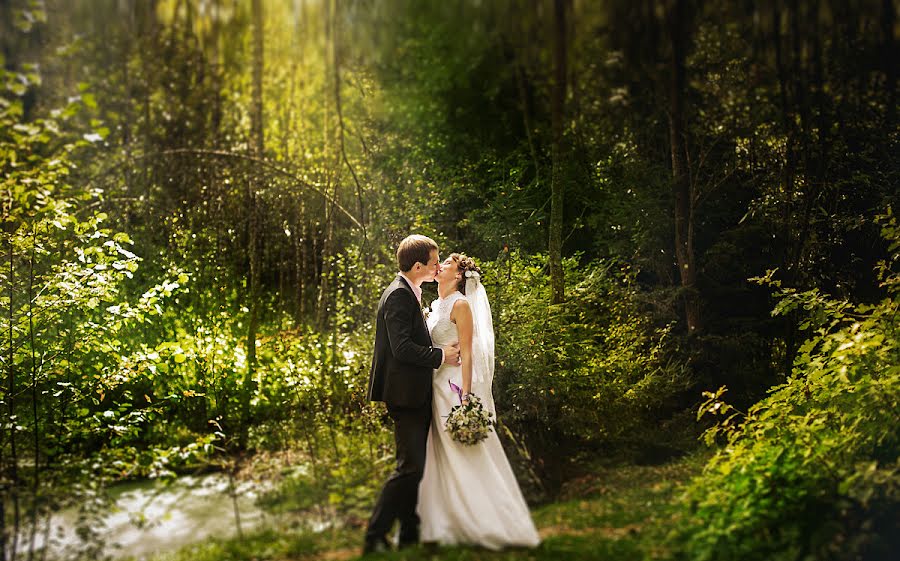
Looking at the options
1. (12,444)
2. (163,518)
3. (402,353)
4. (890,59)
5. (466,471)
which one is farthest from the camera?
(890,59)

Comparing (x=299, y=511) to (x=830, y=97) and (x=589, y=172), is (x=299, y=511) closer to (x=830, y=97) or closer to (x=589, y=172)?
(x=589, y=172)

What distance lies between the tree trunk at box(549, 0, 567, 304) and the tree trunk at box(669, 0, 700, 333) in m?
0.86

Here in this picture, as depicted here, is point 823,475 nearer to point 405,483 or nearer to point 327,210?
point 405,483

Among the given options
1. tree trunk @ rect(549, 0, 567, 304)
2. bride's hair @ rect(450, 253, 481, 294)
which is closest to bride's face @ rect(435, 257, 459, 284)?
bride's hair @ rect(450, 253, 481, 294)

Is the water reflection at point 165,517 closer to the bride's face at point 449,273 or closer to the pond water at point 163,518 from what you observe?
the pond water at point 163,518

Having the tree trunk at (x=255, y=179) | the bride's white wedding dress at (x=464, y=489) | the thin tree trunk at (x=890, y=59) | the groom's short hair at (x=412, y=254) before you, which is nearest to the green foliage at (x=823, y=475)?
the bride's white wedding dress at (x=464, y=489)

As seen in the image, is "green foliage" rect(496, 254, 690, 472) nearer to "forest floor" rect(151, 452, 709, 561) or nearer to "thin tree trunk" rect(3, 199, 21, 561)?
"forest floor" rect(151, 452, 709, 561)

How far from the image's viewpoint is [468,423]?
3391 millimetres

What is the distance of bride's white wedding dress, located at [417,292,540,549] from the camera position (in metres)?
3.34

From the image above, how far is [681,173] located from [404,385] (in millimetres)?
3652

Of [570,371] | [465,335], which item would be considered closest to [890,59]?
[570,371]

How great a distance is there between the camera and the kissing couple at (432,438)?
334 cm

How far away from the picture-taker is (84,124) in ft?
23.6

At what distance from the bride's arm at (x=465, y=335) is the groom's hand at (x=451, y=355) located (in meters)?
0.03
